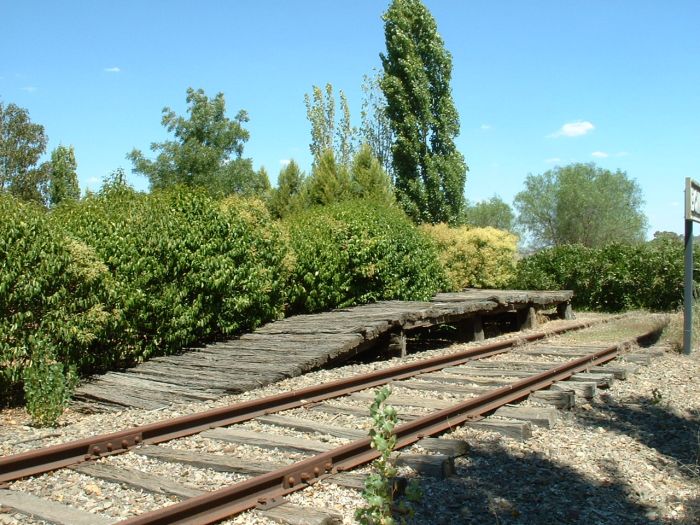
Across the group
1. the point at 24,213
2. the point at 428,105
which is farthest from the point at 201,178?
the point at 24,213

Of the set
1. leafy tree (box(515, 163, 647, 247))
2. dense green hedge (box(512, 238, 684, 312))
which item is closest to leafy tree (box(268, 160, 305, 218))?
dense green hedge (box(512, 238, 684, 312))

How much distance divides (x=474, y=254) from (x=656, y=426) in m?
13.3

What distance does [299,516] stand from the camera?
4074mm

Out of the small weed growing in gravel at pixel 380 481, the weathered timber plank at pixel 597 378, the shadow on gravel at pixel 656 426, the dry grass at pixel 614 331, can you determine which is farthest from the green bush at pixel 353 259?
the small weed growing in gravel at pixel 380 481

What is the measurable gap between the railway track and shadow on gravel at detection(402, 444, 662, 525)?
28 centimetres

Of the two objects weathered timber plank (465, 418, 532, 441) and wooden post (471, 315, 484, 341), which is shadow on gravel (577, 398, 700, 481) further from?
wooden post (471, 315, 484, 341)

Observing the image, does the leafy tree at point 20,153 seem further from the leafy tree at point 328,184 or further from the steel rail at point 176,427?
the steel rail at point 176,427

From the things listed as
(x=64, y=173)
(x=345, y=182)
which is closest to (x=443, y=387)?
(x=345, y=182)

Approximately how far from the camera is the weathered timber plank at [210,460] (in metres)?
4.96

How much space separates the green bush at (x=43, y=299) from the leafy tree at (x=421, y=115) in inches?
821

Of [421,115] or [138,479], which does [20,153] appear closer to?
[421,115]

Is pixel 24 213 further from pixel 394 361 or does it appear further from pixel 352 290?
pixel 352 290

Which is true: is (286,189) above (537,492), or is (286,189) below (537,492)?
above

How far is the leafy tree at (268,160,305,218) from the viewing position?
89.8ft
